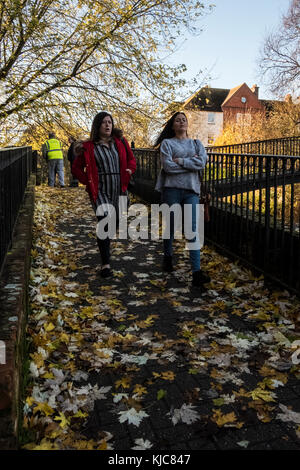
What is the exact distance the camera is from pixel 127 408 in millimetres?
2682

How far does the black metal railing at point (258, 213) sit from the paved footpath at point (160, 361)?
342mm

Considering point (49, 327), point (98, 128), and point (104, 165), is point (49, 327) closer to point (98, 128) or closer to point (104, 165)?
point (104, 165)

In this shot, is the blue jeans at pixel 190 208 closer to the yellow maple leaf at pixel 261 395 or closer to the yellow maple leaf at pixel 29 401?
the yellow maple leaf at pixel 261 395

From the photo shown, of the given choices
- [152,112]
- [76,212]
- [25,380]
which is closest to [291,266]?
[25,380]

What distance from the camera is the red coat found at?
498 centimetres

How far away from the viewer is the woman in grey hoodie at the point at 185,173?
4.86 meters

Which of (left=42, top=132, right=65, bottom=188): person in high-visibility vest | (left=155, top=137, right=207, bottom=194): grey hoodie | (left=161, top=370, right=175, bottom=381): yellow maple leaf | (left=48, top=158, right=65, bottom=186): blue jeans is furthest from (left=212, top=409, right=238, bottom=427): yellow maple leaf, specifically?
(left=48, top=158, right=65, bottom=186): blue jeans

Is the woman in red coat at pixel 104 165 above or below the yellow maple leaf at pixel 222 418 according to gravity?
above

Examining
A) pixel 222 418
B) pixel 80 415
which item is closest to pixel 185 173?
pixel 222 418

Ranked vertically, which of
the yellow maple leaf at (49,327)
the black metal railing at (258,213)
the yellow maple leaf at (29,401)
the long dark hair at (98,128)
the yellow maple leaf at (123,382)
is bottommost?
the yellow maple leaf at (123,382)

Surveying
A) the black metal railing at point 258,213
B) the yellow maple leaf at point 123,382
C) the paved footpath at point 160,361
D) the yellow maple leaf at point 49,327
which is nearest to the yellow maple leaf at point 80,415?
the paved footpath at point 160,361

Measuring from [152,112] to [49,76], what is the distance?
330cm

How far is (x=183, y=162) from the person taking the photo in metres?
4.80
